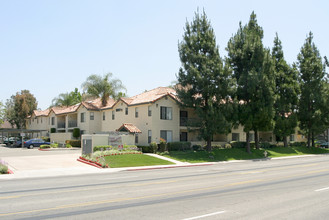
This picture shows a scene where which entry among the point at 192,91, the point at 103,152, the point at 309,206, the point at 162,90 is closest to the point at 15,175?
the point at 103,152

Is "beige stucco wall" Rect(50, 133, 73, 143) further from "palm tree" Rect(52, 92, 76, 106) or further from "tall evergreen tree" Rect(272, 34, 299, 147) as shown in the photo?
"tall evergreen tree" Rect(272, 34, 299, 147)

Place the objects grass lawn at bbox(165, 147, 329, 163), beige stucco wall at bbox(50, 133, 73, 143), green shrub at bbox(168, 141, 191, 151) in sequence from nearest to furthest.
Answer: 1. grass lawn at bbox(165, 147, 329, 163)
2. green shrub at bbox(168, 141, 191, 151)
3. beige stucco wall at bbox(50, 133, 73, 143)

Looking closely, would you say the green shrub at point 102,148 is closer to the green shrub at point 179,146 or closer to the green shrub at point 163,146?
the green shrub at point 163,146

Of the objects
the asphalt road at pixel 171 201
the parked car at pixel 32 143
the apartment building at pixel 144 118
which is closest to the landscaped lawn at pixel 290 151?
the apartment building at pixel 144 118

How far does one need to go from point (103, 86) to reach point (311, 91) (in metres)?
34.3

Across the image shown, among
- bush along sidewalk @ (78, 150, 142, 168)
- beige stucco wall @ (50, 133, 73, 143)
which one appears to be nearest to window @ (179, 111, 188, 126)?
bush along sidewalk @ (78, 150, 142, 168)

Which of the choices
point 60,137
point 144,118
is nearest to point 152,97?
point 144,118

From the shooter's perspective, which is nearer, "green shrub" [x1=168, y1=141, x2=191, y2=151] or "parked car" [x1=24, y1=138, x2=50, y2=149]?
"green shrub" [x1=168, y1=141, x2=191, y2=151]

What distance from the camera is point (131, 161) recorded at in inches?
1115

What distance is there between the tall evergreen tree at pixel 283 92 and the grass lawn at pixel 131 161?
22.7 meters

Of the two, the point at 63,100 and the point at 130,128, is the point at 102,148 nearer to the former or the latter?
the point at 130,128

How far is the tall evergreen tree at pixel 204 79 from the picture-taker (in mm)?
35438

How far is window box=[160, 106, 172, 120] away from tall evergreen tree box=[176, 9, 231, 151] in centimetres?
272

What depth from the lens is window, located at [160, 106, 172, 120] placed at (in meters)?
39.0
